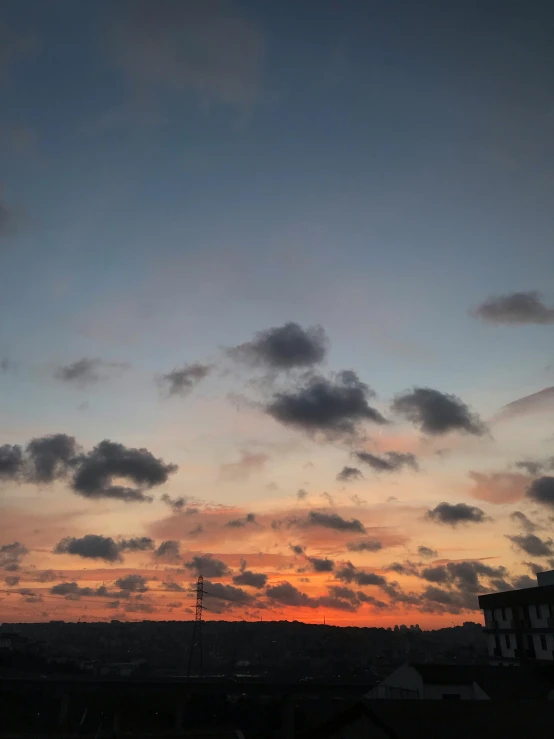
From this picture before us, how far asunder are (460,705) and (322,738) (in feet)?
38.8

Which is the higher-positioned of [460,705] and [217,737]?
[460,705]

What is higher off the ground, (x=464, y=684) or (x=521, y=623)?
(x=521, y=623)

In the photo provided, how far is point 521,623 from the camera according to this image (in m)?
97.2

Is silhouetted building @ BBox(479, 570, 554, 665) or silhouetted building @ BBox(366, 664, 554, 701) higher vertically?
silhouetted building @ BBox(479, 570, 554, 665)

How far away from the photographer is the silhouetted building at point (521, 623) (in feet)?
300

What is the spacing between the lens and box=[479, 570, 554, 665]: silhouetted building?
91.6 metres

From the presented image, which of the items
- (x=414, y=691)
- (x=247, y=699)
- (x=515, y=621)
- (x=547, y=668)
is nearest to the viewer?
(x=414, y=691)

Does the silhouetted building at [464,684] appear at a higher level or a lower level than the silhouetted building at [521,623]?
lower

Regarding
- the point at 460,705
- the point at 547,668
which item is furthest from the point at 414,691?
the point at 547,668

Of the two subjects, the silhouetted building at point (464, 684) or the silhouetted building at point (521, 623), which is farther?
the silhouetted building at point (521, 623)

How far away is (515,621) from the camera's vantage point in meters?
98.0

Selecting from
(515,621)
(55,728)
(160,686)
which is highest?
(515,621)

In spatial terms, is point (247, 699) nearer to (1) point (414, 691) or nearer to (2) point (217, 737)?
(2) point (217, 737)

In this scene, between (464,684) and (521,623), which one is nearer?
(464,684)
